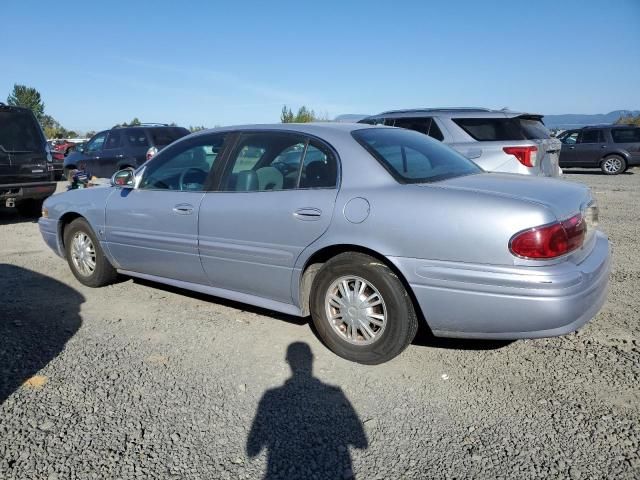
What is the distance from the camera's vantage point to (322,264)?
367cm

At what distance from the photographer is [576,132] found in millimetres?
18875

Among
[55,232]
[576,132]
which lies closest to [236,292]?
[55,232]

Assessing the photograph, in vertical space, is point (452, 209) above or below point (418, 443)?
above

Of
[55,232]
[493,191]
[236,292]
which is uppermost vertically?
[493,191]

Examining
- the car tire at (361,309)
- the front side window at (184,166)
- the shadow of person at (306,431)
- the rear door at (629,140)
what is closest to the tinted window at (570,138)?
the rear door at (629,140)

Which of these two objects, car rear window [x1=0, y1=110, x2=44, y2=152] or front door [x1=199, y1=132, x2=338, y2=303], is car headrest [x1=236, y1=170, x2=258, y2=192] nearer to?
front door [x1=199, y1=132, x2=338, y2=303]

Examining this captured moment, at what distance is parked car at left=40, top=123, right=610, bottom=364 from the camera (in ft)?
9.76

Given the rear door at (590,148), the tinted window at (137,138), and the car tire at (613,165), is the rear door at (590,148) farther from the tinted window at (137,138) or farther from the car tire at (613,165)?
the tinted window at (137,138)

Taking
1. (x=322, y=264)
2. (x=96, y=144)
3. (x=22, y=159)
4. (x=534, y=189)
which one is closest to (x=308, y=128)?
(x=322, y=264)

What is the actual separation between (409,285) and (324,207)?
762 millimetres

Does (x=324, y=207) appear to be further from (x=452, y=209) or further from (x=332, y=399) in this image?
(x=332, y=399)

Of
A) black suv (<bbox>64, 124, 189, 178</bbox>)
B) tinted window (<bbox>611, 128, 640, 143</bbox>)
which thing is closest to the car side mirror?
black suv (<bbox>64, 124, 189, 178</bbox>)

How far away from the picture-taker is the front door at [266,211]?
3645 mm

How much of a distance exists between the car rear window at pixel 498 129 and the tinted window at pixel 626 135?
1219cm
